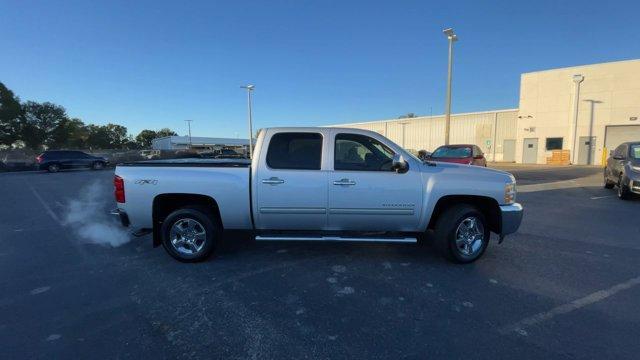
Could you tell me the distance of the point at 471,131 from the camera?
4041 centimetres

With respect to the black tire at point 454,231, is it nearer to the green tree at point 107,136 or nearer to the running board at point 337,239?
the running board at point 337,239

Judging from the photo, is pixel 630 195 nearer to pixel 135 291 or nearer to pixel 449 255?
pixel 449 255

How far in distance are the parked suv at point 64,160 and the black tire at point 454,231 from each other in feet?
97.3

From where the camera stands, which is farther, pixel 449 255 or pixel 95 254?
pixel 95 254

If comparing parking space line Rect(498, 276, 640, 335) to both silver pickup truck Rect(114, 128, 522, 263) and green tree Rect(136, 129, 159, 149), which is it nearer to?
silver pickup truck Rect(114, 128, 522, 263)

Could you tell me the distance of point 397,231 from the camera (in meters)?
4.90

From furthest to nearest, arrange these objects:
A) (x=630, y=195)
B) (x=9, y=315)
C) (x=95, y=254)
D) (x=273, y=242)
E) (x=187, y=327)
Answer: (x=630, y=195), (x=273, y=242), (x=95, y=254), (x=9, y=315), (x=187, y=327)

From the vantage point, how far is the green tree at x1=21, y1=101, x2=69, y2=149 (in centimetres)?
5400

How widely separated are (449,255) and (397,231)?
75cm

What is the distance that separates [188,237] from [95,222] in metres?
4.05

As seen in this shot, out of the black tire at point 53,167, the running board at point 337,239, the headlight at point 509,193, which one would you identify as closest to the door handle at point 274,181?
the running board at point 337,239

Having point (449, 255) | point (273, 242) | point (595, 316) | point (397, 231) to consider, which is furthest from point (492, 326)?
point (273, 242)

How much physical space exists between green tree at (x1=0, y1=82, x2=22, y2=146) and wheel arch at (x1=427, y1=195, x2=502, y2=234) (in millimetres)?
64724

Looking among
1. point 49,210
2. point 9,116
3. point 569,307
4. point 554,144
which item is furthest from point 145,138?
point 569,307
